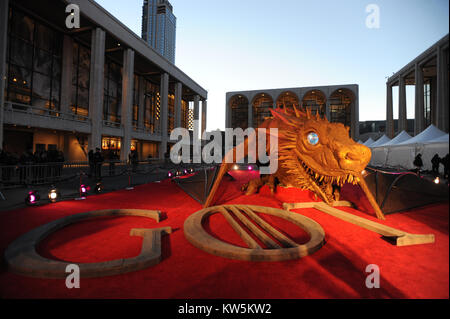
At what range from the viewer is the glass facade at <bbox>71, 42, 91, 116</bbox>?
2062 centimetres

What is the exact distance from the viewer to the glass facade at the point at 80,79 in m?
20.6

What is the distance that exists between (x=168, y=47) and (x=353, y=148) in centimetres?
13448

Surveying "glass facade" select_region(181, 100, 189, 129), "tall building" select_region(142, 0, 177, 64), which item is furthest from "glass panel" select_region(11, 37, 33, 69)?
"tall building" select_region(142, 0, 177, 64)

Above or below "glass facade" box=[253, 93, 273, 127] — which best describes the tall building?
above

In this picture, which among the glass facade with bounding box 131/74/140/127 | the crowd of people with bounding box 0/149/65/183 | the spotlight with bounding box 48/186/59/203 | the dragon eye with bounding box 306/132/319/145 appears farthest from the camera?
the glass facade with bounding box 131/74/140/127

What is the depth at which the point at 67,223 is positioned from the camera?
3904 mm

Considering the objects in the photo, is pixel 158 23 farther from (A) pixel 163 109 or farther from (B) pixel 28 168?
(B) pixel 28 168

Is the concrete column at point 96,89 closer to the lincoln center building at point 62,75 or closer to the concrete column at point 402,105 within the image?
the lincoln center building at point 62,75

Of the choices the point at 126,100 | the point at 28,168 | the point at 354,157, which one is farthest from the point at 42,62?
the point at 354,157

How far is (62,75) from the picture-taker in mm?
19312

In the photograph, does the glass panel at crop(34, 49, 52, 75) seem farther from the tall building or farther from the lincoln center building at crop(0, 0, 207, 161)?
the tall building

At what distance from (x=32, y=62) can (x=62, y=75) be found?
227 centimetres

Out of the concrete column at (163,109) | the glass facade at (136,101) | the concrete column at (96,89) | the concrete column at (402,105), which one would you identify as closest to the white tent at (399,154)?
the concrete column at (402,105)
